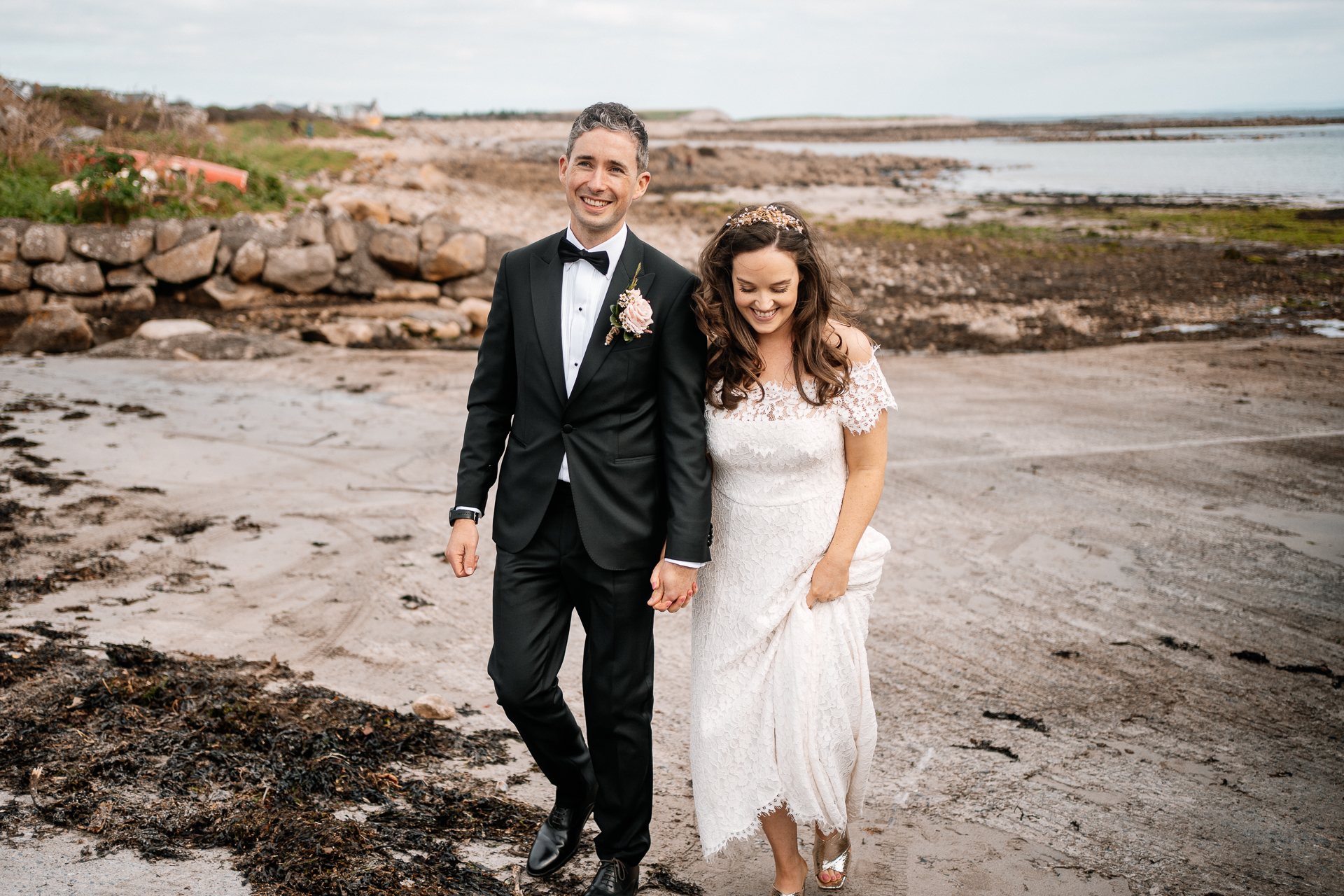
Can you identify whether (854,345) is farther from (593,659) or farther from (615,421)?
(593,659)

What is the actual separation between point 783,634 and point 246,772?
1.93 m

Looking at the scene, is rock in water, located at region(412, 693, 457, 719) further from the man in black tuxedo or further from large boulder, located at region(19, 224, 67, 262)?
large boulder, located at region(19, 224, 67, 262)

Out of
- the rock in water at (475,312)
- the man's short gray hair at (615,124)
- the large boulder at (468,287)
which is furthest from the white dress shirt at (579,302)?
the large boulder at (468,287)

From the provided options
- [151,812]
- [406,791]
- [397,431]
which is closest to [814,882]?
[406,791]

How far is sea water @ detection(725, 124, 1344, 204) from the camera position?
3734 cm

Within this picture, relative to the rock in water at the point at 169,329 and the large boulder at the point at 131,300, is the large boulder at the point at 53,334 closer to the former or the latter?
the rock in water at the point at 169,329

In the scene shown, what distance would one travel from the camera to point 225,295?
13.2 m

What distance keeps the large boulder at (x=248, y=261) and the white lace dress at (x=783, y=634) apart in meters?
12.6

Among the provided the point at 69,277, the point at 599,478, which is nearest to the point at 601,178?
the point at 599,478

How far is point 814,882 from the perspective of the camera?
3.00 meters

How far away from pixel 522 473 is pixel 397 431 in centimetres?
574

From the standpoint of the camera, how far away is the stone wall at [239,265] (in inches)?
501

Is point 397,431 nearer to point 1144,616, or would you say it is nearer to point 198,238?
point 1144,616

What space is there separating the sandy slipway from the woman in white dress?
49 cm
